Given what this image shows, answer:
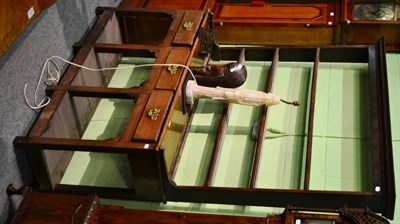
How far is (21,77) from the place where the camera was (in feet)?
9.05

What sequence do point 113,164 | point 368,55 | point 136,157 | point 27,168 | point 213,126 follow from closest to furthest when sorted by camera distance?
point 136,157 < point 27,168 < point 113,164 < point 213,126 < point 368,55

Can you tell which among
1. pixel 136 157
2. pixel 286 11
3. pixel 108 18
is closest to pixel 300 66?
pixel 286 11

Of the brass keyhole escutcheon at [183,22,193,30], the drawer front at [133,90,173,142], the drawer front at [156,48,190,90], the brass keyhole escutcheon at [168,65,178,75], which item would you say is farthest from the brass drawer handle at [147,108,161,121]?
the brass keyhole escutcheon at [183,22,193,30]

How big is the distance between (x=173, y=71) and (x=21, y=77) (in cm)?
71

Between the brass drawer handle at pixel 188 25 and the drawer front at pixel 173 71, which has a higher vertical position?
the brass drawer handle at pixel 188 25

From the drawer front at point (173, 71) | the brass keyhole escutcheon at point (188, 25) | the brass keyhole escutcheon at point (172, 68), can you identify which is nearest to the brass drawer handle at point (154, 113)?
the drawer front at point (173, 71)

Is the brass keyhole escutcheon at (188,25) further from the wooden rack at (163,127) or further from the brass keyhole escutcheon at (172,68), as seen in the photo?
the brass keyhole escutcheon at (172,68)

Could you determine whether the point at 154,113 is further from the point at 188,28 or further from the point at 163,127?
the point at 188,28

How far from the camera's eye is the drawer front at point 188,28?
319 cm

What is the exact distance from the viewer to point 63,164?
2932mm

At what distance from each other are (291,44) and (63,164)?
1.63 m

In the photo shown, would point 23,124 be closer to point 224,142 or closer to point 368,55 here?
point 224,142

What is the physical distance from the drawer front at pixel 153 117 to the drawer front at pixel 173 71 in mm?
54

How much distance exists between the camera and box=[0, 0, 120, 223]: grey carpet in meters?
2.60
